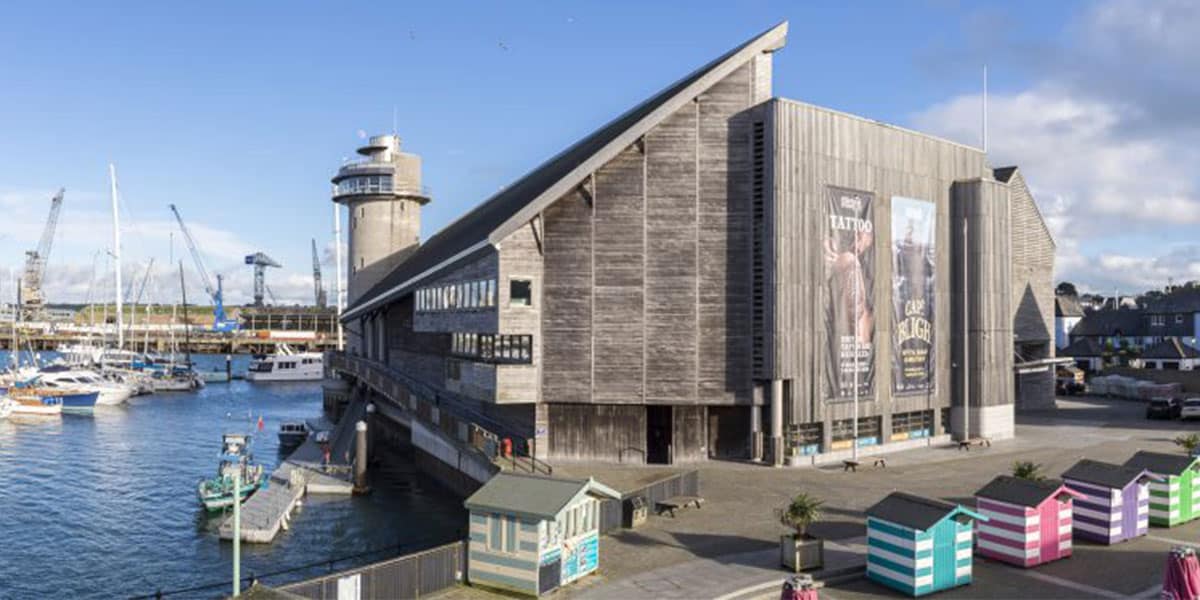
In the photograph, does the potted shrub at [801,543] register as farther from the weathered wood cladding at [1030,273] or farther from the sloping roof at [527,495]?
the weathered wood cladding at [1030,273]

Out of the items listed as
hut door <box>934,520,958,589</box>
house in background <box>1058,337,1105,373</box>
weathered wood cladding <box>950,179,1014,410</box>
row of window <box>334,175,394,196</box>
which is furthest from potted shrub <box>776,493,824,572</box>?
house in background <box>1058,337,1105,373</box>

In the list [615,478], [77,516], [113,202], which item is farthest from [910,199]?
[113,202]

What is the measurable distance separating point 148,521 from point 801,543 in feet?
116

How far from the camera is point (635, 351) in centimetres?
4072

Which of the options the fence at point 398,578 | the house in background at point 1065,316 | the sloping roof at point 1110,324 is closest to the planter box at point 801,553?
the fence at point 398,578

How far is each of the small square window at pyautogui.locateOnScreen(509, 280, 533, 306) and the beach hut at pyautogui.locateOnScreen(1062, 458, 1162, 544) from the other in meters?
23.2

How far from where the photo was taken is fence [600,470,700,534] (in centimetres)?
2777

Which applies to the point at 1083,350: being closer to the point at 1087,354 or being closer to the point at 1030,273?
the point at 1087,354

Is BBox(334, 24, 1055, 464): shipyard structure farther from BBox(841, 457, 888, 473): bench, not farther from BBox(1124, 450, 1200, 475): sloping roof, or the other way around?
BBox(1124, 450, 1200, 475): sloping roof

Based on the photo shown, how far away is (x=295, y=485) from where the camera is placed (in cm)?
4516

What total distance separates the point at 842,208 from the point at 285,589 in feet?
113

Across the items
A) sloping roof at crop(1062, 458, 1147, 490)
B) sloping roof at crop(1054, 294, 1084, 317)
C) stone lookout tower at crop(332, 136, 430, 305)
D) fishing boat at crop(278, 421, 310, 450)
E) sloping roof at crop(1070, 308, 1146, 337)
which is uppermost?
stone lookout tower at crop(332, 136, 430, 305)

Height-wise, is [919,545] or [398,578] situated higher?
[919,545]

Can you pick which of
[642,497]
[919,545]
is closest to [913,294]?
[642,497]
